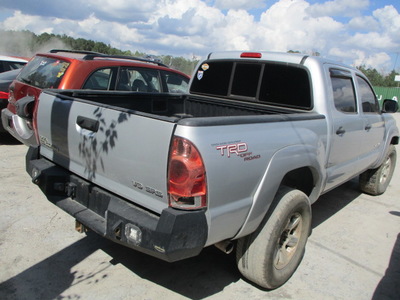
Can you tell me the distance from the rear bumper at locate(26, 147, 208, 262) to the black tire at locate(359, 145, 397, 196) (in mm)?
4321

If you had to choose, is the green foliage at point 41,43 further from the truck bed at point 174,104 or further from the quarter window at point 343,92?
the quarter window at point 343,92

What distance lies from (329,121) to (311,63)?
633 millimetres

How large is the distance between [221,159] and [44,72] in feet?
13.9

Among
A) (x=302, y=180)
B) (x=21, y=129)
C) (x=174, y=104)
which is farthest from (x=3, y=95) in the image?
(x=302, y=180)

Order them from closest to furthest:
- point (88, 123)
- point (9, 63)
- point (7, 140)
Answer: point (88, 123)
point (7, 140)
point (9, 63)

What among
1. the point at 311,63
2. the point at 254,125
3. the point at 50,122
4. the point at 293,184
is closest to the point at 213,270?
the point at 293,184

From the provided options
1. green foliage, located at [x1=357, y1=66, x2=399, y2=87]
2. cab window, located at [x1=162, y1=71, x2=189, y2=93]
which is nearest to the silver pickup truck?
cab window, located at [x1=162, y1=71, x2=189, y2=93]

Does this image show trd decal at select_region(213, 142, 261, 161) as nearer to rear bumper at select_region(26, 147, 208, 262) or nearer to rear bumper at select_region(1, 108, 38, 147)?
rear bumper at select_region(26, 147, 208, 262)

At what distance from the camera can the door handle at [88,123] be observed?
268 cm

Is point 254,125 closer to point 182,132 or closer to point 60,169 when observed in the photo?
point 182,132

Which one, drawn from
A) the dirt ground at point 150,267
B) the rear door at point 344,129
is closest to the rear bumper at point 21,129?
the dirt ground at point 150,267

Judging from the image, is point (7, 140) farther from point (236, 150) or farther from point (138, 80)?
point (236, 150)

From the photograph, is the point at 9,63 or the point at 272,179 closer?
the point at 272,179

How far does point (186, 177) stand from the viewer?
7.16ft
